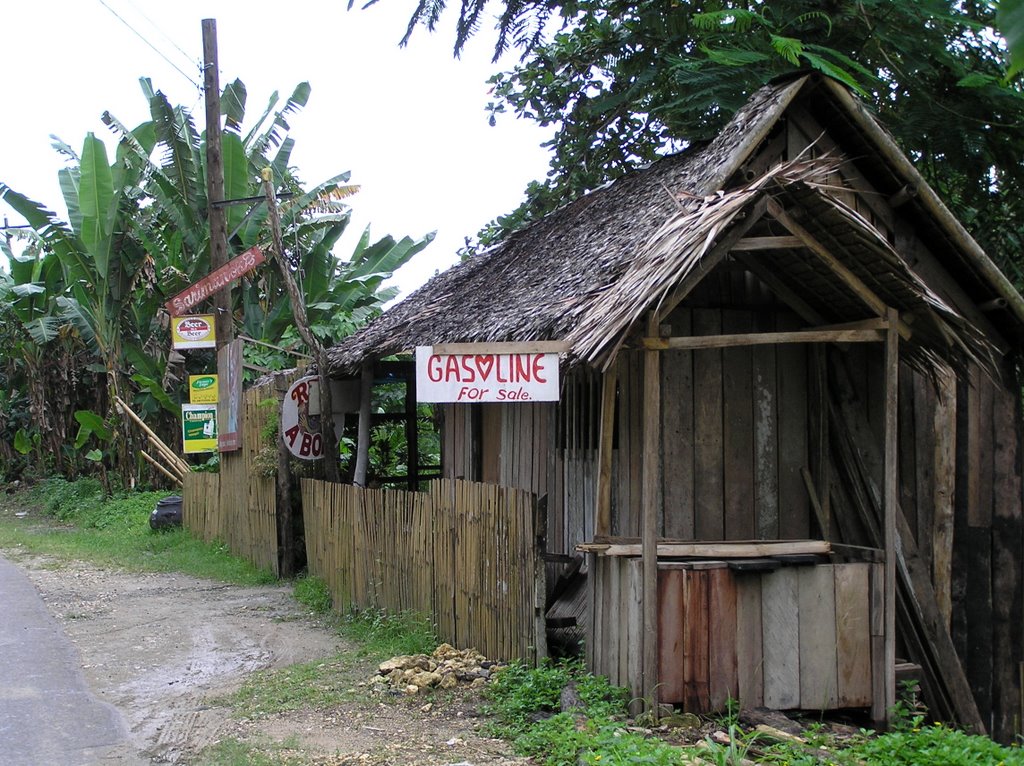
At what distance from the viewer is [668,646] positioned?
253 inches

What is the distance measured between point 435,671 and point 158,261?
1418 cm

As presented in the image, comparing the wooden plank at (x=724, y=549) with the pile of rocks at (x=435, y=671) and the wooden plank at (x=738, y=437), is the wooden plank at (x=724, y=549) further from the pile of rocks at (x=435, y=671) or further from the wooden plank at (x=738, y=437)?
the pile of rocks at (x=435, y=671)

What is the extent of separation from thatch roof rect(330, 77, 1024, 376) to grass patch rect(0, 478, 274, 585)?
4.18 meters

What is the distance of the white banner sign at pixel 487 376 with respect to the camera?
263 inches

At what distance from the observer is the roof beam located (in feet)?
21.0

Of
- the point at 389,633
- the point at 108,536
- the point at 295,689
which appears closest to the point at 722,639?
the point at 295,689

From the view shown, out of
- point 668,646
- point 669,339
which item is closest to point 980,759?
point 668,646

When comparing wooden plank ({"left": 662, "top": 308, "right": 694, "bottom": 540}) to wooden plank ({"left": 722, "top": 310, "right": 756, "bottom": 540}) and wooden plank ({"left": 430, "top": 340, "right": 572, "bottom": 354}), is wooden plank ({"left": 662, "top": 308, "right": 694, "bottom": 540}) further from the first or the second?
wooden plank ({"left": 430, "top": 340, "right": 572, "bottom": 354})

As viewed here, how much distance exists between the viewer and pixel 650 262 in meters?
6.27

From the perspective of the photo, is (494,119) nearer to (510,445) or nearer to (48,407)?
(510,445)

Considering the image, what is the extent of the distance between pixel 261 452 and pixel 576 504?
579 centimetres

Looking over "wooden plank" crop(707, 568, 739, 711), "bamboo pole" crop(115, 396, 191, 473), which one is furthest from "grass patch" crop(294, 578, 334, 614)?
"bamboo pole" crop(115, 396, 191, 473)

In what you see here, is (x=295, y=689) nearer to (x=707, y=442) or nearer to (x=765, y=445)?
(x=707, y=442)

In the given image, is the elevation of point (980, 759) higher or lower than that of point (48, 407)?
lower
